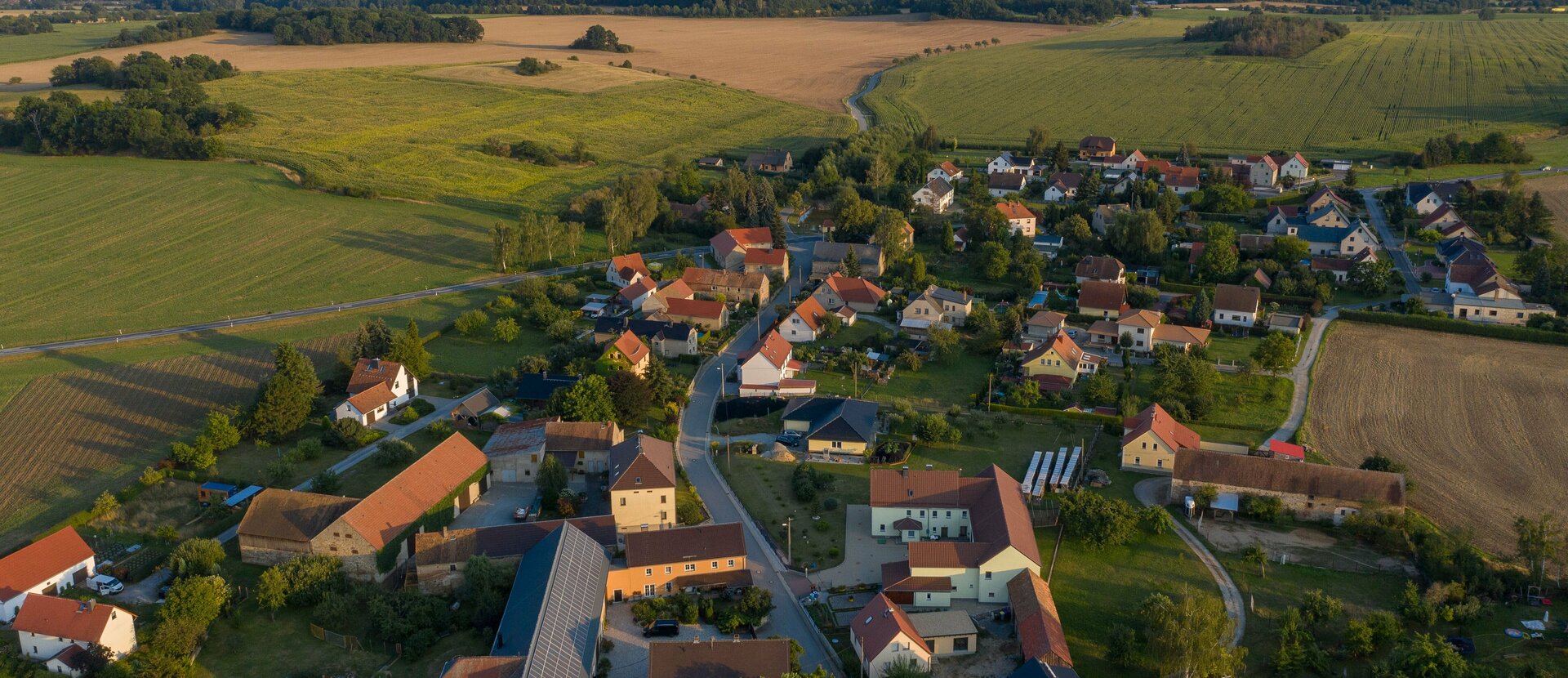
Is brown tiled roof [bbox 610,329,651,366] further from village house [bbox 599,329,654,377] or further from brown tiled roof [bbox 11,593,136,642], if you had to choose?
brown tiled roof [bbox 11,593,136,642]

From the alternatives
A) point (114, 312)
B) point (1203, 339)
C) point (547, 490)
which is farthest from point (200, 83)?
point (1203, 339)

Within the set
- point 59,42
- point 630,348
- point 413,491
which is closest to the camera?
point 413,491

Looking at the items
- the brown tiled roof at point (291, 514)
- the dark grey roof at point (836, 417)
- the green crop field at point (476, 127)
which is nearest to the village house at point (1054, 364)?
the dark grey roof at point (836, 417)

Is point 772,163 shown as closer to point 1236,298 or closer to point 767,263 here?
point 767,263

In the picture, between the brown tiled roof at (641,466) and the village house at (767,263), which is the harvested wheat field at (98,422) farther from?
the village house at (767,263)

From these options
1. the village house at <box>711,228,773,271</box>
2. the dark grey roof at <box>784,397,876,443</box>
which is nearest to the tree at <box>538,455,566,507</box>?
the dark grey roof at <box>784,397,876,443</box>

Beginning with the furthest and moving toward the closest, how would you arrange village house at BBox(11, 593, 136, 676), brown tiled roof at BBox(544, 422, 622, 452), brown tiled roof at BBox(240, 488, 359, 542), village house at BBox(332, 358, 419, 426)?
village house at BBox(332, 358, 419, 426), brown tiled roof at BBox(544, 422, 622, 452), brown tiled roof at BBox(240, 488, 359, 542), village house at BBox(11, 593, 136, 676)

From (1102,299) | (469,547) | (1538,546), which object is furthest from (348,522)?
(1102,299)
